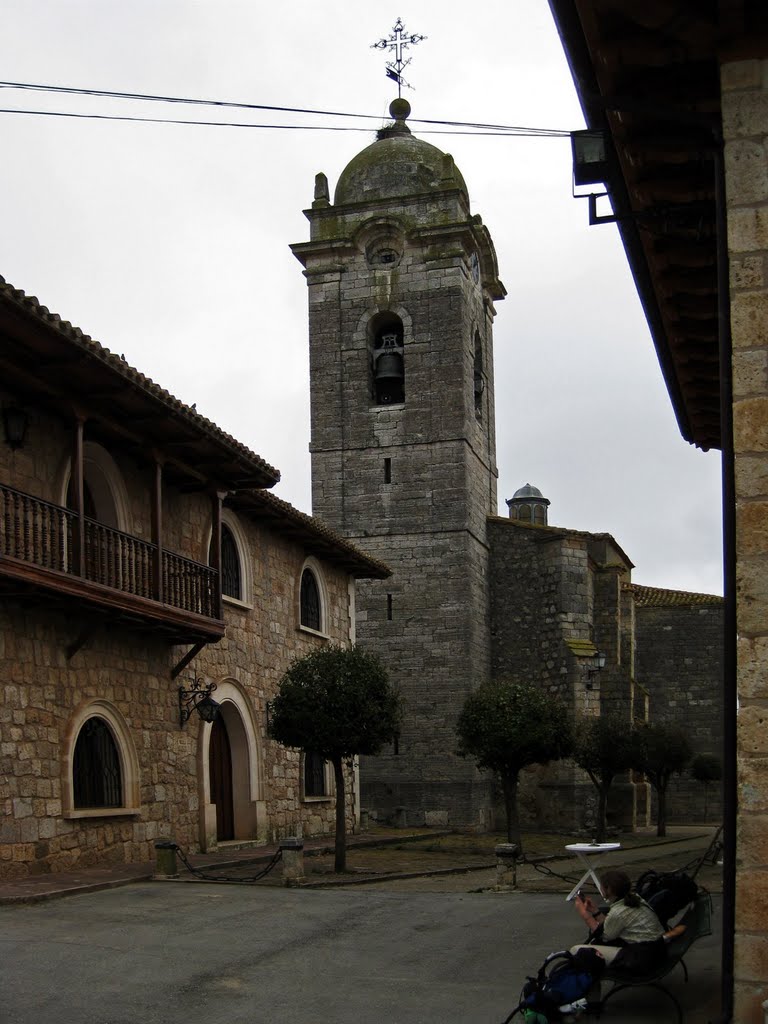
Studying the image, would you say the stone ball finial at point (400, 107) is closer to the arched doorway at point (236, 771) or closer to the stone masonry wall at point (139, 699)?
the stone masonry wall at point (139, 699)

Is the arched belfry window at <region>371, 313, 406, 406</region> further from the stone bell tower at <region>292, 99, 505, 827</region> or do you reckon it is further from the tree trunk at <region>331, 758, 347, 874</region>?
the tree trunk at <region>331, 758, 347, 874</region>

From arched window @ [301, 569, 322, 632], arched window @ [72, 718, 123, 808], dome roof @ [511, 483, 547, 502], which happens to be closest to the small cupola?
dome roof @ [511, 483, 547, 502]

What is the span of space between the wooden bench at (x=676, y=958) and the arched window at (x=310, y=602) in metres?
14.7

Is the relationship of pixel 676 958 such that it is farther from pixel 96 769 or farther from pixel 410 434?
pixel 410 434

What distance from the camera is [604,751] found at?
27500 millimetres

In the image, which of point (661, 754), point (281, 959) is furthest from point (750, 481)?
point (661, 754)

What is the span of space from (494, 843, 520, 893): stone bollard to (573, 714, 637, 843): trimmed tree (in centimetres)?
1354

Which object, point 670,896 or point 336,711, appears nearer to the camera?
point 670,896

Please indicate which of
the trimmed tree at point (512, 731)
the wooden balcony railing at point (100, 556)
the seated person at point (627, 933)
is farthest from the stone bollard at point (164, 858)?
the trimmed tree at point (512, 731)

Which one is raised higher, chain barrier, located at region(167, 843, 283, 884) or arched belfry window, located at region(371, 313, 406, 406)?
arched belfry window, located at region(371, 313, 406, 406)

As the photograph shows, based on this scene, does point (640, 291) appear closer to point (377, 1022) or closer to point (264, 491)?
point (377, 1022)

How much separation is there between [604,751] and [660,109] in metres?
22.5

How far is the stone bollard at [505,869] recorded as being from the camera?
13286 mm

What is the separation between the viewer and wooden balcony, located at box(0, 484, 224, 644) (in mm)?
11984
